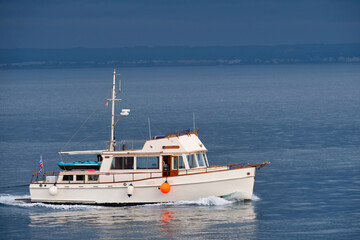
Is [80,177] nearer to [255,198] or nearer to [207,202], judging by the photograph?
[207,202]

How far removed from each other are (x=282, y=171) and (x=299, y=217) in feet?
48.0


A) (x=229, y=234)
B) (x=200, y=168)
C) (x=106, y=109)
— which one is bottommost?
(x=229, y=234)

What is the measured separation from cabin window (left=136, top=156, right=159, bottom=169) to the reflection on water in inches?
95.4

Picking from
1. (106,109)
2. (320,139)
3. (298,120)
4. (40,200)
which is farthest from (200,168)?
(106,109)

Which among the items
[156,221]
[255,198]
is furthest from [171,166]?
[255,198]

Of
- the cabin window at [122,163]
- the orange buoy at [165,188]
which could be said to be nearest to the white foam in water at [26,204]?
the cabin window at [122,163]

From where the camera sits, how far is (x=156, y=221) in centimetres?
4756

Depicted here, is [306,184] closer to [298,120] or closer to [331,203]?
[331,203]

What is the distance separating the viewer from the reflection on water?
4547cm

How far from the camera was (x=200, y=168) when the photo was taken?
51.6 meters

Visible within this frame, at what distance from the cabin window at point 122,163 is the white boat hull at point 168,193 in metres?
1.39

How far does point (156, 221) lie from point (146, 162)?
16.5ft

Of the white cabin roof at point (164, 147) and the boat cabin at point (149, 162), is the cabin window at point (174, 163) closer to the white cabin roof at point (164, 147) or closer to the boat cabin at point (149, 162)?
the boat cabin at point (149, 162)

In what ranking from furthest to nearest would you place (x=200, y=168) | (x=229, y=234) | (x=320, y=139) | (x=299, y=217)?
(x=320, y=139), (x=200, y=168), (x=299, y=217), (x=229, y=234)
